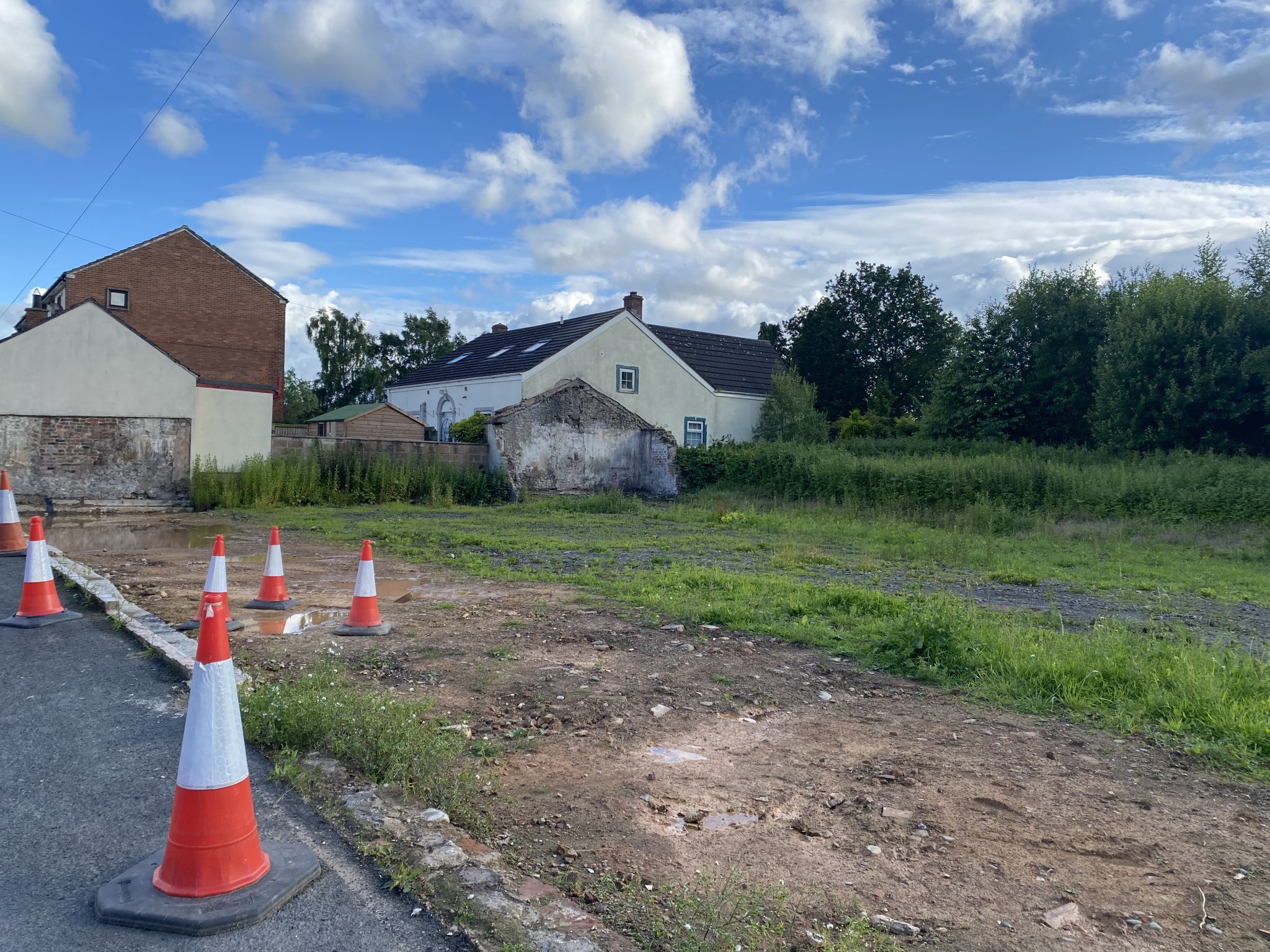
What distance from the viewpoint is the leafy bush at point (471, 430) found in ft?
97.4

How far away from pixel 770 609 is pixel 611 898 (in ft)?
17.8

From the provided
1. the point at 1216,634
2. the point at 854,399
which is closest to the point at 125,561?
the point at 1216,634

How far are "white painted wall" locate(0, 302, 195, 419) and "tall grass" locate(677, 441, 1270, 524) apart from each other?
16329mm

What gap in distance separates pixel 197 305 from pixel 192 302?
226 mm

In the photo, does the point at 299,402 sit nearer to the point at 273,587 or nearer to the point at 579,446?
the point at 579,446

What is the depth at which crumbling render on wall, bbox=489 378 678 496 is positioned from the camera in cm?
2631

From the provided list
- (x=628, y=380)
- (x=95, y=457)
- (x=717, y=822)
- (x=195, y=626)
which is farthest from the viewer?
(x=628, y=380)

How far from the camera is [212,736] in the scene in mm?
2986

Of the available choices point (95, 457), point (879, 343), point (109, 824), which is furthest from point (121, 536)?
point (879, 343)

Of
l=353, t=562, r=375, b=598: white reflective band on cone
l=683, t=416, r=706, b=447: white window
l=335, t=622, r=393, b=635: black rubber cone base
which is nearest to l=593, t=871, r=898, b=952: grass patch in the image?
l=335, t=622, r=393, b=635: black rubber cone base

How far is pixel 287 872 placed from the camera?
2.99 meters

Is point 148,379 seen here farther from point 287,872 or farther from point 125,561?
point 287,872

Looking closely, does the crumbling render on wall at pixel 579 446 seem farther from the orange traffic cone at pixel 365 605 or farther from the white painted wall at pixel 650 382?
the orange traffic cone at pixel 365 605

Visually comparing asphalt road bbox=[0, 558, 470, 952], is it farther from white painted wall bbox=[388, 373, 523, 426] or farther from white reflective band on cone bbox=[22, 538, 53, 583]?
white painted wall bbox=[388, 373, 523, 426]
